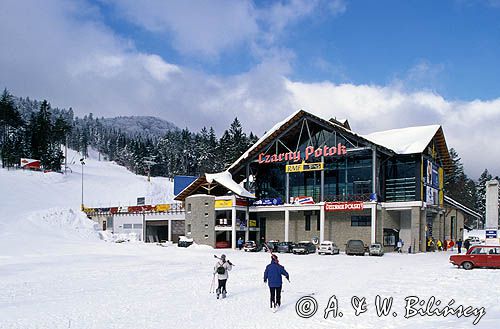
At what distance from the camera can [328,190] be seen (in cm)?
5216

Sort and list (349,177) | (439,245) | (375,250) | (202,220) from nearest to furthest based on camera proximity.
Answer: (375,250), (349,177), (439,245), (202,220)

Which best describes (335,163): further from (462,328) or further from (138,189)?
(138,189)

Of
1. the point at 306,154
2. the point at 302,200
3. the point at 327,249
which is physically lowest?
the point at 327,249

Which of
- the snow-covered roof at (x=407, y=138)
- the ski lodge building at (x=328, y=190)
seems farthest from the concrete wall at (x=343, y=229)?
the snow-covered roof at (x=407, y=138)

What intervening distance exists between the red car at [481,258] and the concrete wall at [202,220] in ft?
100

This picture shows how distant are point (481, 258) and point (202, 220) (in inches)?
1292

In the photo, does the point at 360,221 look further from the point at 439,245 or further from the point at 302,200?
the point at 439,245

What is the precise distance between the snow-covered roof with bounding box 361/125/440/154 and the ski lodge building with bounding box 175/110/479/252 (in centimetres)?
11

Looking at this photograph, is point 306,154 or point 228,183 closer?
point 306,154

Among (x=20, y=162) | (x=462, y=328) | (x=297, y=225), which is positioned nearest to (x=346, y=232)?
(x=297, y=225)

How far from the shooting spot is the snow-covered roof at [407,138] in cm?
4817

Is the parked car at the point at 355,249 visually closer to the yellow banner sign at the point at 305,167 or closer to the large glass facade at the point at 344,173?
the large glass facade at the point at 344,173

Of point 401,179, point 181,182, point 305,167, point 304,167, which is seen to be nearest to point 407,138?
point 401,179

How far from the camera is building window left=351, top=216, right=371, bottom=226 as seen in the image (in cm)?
4873
